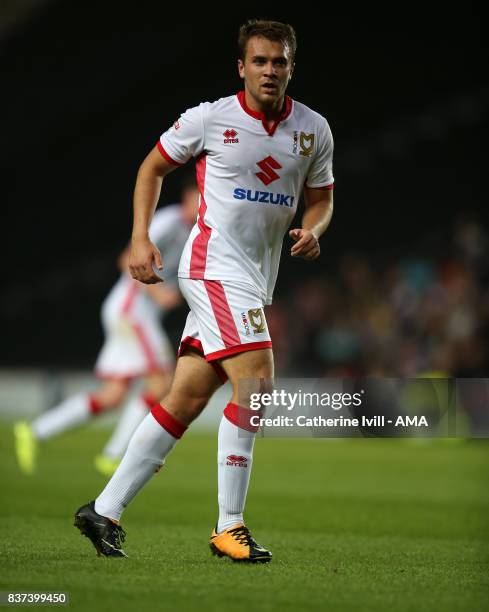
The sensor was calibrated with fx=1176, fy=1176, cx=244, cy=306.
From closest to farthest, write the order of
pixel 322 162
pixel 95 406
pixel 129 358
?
pixel 322 162 < pixel 95 406 < pixel 129 358

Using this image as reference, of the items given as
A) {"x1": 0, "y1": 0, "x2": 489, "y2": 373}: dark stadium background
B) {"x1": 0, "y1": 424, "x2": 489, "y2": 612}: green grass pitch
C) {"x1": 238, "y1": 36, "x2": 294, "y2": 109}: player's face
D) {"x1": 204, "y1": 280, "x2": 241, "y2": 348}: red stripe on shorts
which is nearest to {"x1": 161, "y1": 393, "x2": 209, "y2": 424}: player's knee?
{"x1": 204, "y1": 280, "x2": 241, "y2": 348}: red stripe on shorts

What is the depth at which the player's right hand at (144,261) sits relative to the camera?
456cm

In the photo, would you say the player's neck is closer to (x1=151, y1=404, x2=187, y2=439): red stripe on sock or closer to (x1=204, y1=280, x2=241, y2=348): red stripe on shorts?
(x1=204, y1=280, x2=241, y2=348): red stripe on shorts

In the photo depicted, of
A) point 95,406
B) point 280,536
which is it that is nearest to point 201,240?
point 280,536

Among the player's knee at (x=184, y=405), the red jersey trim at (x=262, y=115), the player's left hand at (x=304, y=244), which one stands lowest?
the player's knee at (x=184, y=405)

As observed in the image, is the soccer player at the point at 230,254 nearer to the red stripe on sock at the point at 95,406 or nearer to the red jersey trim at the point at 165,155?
the red jersey trim at the point at 165,155

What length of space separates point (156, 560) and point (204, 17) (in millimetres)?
13861

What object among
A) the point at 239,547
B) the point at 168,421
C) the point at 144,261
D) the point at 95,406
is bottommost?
the point at 239,547

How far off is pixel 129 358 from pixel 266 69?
191 inches

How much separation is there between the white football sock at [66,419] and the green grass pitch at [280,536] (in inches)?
14.6

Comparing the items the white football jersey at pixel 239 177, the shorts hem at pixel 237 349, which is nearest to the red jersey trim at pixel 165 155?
the white football jersey at pixel 239 177

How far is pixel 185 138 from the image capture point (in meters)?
4.68

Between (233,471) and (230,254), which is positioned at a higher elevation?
(230,254)

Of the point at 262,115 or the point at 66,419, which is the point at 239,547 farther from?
the point at 66,419
